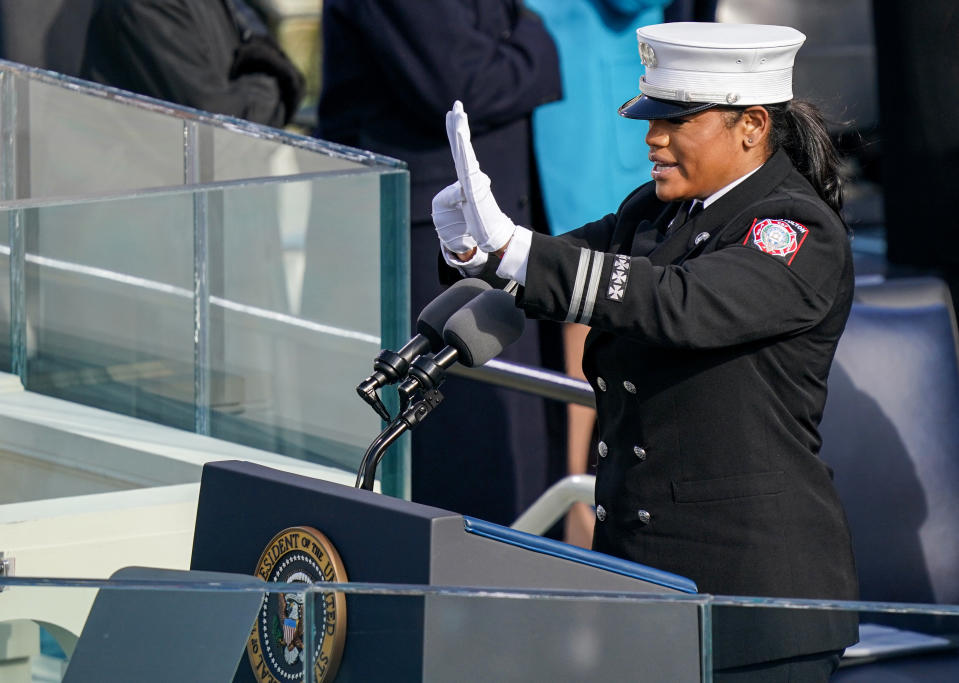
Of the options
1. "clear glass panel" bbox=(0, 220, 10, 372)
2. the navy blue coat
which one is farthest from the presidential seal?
the navy blue coat

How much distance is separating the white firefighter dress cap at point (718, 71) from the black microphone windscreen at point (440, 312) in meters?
0.33

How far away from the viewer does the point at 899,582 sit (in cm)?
305

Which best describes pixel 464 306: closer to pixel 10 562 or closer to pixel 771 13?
pixel 10 562

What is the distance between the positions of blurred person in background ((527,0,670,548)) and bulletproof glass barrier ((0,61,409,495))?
3.17 feet

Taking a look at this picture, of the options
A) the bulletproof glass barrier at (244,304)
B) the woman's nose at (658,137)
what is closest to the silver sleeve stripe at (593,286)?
the woman's nose at (658,137)

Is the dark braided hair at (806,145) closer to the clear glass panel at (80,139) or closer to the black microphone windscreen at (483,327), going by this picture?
the black microphone windscreen at (483,327)

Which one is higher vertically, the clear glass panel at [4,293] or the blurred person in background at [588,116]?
the blurred person in background at [588,116]

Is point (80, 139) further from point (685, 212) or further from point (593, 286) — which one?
point (593, 286)

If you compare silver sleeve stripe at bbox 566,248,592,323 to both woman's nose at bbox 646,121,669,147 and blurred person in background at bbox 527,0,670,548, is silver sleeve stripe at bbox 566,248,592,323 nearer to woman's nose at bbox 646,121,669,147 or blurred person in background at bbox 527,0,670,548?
woman's nose at bbox 646,121,669,147

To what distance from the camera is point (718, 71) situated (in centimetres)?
191

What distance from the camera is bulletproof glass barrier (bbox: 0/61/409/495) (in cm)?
270

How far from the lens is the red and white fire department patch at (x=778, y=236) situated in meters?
1.80

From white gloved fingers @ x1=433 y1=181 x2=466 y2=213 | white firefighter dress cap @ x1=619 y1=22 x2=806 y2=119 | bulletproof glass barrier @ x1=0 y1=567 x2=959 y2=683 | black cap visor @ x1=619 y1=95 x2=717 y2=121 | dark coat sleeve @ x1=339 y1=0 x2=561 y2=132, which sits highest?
dark coat sleeve @ x1=339 y1=0 x2=561 y2=132

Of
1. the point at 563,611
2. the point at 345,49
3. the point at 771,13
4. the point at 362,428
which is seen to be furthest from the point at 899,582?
the point at 771,13
